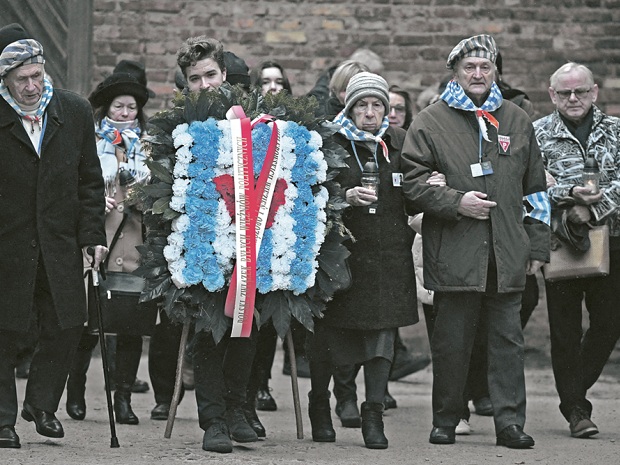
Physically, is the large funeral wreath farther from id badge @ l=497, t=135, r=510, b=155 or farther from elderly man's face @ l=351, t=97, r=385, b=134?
id badge @ l=497, t=135, r=510, b=155

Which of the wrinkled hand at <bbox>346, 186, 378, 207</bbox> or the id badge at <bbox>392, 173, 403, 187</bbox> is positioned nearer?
the wrinkled hand at <bbox>346, 186, 378, 207</bbox>

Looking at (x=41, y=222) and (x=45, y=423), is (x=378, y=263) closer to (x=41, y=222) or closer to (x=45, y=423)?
(x=41, y=222)

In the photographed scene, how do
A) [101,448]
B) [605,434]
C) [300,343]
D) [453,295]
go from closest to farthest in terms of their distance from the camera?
[101,448] → [453,295] → [605,434] → [300,343]

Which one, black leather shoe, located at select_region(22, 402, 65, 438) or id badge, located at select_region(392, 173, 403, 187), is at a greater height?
id badge, located at select_region(392, 173, 403, 187)

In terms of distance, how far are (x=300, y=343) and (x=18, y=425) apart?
6.55ft

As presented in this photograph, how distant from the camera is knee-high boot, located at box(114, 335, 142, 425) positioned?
849 centimetres

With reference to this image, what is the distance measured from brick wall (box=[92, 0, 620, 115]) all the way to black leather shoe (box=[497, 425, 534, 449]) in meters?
4.36

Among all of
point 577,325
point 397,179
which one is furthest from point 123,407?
point 577,325

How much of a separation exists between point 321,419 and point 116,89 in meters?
2.48

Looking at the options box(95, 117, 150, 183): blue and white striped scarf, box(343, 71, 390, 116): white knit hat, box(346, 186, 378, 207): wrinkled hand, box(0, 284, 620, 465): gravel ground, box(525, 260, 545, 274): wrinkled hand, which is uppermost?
box(343, 71, 390, 116): white knit hat

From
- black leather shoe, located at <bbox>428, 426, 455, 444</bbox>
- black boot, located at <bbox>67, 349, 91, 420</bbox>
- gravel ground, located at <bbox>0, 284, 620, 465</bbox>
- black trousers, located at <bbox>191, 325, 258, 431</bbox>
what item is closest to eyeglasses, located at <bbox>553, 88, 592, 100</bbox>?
gravel ground, located at <bbox>0, 284, 620, 465</bbox>

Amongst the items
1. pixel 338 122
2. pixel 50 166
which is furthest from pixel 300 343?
pixel 50 166

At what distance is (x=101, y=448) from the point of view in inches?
286

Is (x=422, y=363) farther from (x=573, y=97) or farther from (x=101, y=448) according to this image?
(x=101, y=448)
